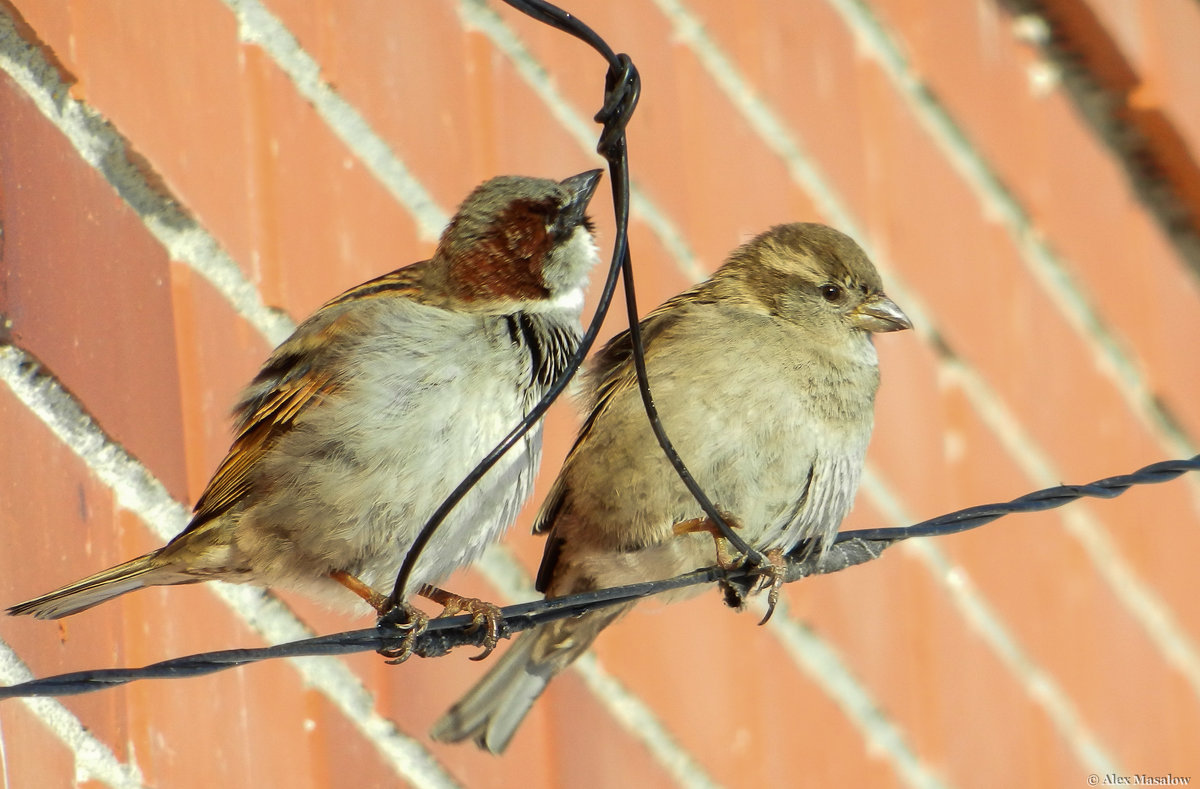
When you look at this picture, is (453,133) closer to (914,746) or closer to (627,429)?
(627,429)

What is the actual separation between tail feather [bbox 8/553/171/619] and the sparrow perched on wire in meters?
0.03

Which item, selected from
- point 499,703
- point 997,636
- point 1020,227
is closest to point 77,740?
point 499,703

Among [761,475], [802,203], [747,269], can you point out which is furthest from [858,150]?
[761,475]

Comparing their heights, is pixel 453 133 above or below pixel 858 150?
above

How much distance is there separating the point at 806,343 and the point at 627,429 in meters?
0.42

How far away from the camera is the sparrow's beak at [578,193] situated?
2.55 meters

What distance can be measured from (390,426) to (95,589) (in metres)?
0.48

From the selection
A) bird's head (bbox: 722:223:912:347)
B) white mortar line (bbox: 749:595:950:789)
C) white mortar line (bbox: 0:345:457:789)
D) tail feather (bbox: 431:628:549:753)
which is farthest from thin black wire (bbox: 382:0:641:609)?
white mortar line (bbox: 749:595:950:789)

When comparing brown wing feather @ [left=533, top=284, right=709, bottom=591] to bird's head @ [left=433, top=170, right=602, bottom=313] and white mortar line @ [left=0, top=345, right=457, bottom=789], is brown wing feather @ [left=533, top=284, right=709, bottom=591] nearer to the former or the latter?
bird's head @ [left=433, top=170, right=602, bottom=313]

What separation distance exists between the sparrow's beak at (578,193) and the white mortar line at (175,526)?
0.79m

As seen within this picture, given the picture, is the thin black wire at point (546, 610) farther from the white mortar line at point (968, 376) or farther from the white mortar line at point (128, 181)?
the white mortar line at point (968, 376)

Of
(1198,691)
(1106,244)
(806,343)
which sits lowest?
(1198,691)

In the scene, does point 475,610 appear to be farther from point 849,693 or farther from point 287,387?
point 849,693

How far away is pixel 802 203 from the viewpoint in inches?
131
